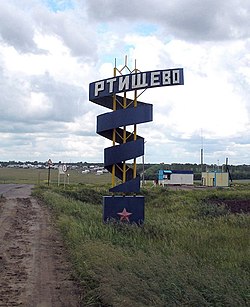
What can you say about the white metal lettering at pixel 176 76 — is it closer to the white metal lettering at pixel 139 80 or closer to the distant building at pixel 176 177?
the white metal lettering at pixel 139 80

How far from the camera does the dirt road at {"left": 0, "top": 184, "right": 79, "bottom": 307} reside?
28.6 feet

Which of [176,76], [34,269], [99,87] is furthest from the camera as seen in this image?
[99,87]

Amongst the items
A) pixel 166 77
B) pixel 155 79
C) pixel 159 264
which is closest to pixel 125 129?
pixel 155 79

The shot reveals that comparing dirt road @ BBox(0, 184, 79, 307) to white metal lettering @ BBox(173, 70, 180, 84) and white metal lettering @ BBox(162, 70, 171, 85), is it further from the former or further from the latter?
white metal lettering @ BBox(173, 70, 180, 84)

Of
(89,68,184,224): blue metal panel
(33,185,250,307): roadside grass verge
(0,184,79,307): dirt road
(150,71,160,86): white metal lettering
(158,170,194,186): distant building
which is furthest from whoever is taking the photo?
(158,170,194,186): distant building

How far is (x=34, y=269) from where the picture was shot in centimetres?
1105

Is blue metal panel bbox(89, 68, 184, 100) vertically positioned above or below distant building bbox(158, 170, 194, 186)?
above

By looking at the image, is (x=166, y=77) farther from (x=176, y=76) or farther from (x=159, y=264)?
(x=159, y=264)

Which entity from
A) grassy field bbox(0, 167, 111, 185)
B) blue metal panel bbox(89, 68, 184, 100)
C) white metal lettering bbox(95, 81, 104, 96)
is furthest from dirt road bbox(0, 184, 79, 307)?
grassy field bbox(0, 167, 111, 185)

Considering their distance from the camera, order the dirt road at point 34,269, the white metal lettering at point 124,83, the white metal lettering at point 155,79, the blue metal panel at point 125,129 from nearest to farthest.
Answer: the dirt road at point 34,269
the blue metal panel at point 125,129
the white metal lettering at point 155,79
the white metal lettering at point 124,83

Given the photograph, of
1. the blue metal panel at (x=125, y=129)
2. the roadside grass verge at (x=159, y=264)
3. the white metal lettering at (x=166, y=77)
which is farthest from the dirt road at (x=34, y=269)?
the white metal lettering at (x=166, y=77)

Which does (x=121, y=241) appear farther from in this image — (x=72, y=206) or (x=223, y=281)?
(x=72, y=206)

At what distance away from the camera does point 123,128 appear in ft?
61.0

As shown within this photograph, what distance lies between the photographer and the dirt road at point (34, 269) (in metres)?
8.71
